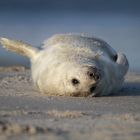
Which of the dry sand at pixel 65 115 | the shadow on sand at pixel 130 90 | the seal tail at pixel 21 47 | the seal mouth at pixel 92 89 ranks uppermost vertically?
the seal tail at pixel 21 47

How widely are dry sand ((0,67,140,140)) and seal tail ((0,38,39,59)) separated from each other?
1.48ft

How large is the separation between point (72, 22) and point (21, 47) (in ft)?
42.3

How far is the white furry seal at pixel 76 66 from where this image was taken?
939 cm

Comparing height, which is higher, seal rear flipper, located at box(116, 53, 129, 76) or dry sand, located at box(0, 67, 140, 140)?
seal rear flipper, located at box(116, 53, 129, 76)

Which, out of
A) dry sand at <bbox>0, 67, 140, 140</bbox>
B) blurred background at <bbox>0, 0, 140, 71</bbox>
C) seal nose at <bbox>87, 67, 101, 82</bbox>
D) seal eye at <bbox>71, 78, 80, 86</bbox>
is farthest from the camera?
blurred background at <bbox>0, 0, 140, 71</bbox>

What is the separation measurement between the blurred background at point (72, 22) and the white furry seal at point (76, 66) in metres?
4.04

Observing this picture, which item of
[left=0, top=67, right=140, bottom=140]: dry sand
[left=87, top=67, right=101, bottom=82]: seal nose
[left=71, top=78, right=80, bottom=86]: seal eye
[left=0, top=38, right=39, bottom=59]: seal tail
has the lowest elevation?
[left=0, top=67, right=140, bottom=140]: dry sand

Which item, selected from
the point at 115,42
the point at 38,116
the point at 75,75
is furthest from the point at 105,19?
the point at 38,116

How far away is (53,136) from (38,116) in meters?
1.51

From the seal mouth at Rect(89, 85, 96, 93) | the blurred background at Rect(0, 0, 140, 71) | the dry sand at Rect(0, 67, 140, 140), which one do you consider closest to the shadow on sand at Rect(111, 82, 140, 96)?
the dry sand at Rect(0, 67, 140, 140)

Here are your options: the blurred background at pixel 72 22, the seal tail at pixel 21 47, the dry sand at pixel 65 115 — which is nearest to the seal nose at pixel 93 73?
the dry sand at pixel 65 115

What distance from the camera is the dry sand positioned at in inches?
250

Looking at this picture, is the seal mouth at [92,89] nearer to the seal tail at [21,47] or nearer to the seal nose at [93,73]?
the seal nose at [93,73]

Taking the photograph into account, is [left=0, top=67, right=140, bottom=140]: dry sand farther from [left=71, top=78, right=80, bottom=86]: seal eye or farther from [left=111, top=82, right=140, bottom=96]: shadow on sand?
[left=71, top=78, right=80, bottom=86]: seal eye
